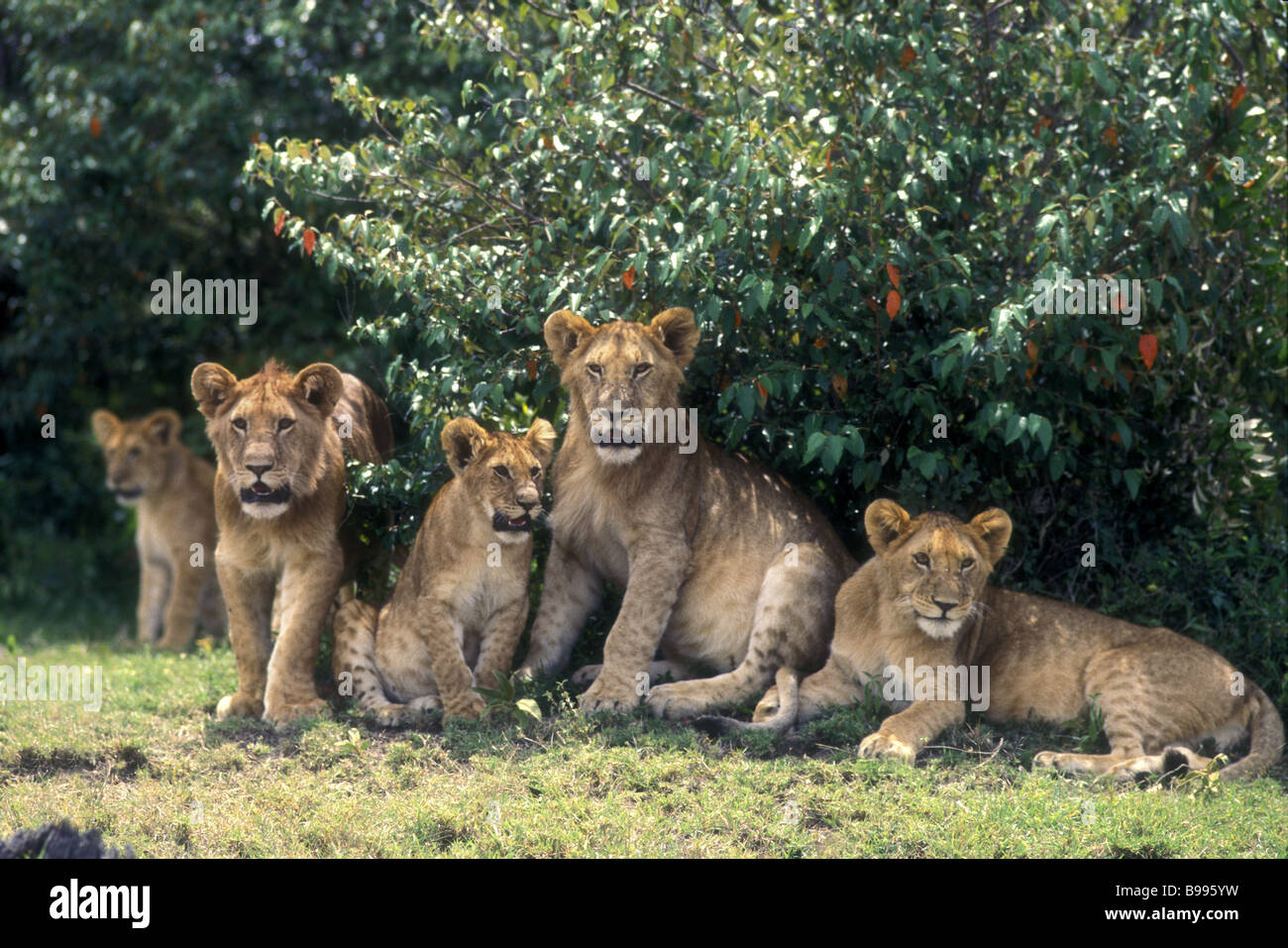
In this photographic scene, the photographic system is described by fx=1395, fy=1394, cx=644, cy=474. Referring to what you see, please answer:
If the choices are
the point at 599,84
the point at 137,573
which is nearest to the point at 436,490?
the point at 599,84

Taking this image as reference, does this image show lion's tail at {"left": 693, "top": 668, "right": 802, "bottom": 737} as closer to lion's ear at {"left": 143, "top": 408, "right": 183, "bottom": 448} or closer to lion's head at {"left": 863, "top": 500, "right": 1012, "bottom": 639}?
lion's head at {"left": 863, "top": 500, "right": 1012, "bottom": 639}

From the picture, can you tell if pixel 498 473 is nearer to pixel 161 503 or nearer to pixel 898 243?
pixel 898 243

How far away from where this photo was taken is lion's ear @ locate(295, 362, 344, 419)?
7.71m

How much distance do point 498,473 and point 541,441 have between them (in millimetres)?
360

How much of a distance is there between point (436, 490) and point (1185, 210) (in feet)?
15.1

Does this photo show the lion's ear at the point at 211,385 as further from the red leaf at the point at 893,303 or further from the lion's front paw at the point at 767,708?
the red leaf at the point at 893,303

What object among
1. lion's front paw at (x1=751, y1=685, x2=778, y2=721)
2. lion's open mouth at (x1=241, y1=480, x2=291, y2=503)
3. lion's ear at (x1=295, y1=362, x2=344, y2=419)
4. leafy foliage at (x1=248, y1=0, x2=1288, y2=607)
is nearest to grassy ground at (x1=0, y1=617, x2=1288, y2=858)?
lion's front paw at (x1=751, y1=685, x2=778, y2=721)

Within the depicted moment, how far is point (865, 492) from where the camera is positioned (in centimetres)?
855

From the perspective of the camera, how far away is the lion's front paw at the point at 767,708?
7.18 meters

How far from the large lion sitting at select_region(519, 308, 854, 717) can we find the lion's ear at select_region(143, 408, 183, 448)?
457 centimetres

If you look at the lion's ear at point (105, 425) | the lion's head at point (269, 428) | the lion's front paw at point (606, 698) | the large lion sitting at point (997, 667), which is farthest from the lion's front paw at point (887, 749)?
the lion's ear at point (105, 425)

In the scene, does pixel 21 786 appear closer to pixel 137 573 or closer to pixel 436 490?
pixel 436 490

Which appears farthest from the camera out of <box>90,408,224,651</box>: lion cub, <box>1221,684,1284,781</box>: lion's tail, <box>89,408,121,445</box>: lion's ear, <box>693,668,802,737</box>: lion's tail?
<box>89,408,121,445</box>: lion's ear

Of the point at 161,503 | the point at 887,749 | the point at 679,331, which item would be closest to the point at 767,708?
the point at 887,749
